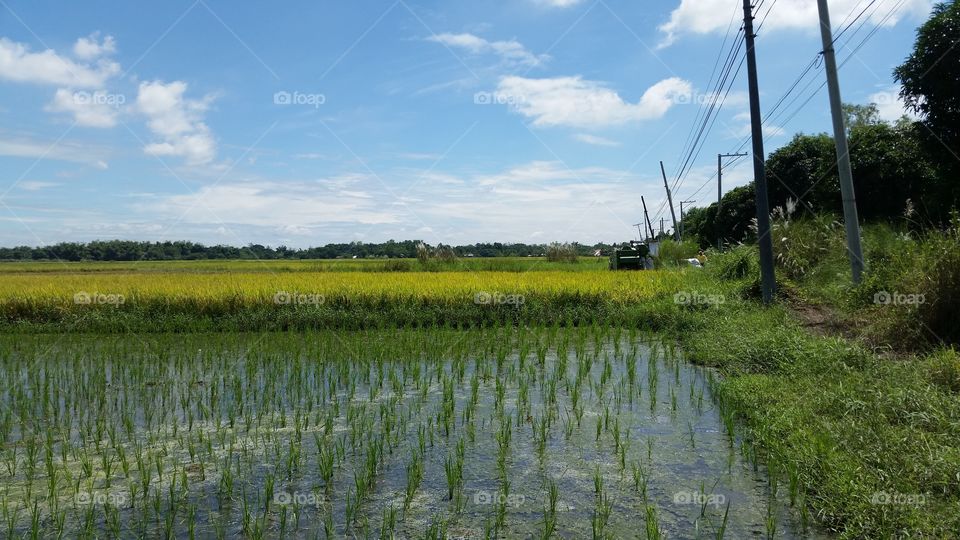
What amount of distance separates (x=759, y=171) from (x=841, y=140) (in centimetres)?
155

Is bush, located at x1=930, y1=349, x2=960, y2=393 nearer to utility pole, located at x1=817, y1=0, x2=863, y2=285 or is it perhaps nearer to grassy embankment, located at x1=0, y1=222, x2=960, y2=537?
grassy embankment, located at x1=0, y1=222, x2=960, y2=537

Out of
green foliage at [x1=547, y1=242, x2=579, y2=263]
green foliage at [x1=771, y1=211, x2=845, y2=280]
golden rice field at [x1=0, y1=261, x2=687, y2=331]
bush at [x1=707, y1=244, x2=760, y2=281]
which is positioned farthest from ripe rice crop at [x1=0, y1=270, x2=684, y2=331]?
green foliage at [x1=547, y1=242, x2=579, y2=263]

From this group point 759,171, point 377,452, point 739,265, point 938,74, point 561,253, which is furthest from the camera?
point 561,253

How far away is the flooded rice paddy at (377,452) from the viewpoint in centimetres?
380

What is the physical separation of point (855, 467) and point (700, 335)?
640 centimetres

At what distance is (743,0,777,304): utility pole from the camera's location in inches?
451

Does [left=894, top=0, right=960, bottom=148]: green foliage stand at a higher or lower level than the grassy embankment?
higher

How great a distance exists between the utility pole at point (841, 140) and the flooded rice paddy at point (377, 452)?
4.07m

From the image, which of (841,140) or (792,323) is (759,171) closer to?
(841,140)

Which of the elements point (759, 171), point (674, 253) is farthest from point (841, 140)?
point (674, 253)

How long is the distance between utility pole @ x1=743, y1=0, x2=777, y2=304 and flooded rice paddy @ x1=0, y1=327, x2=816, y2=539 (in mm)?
3932

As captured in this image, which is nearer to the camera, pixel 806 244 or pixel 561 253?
pixel 806 244

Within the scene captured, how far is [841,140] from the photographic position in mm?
10102

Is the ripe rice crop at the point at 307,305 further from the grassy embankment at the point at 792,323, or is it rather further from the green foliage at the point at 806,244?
the green foliage at the point at 806,244
